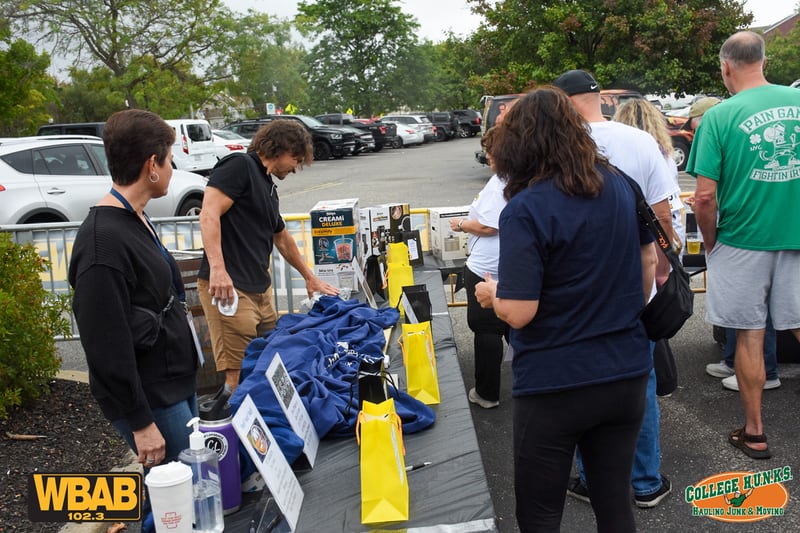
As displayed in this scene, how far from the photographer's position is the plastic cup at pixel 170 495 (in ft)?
5.89

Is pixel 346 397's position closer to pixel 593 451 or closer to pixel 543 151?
pixel 593 451

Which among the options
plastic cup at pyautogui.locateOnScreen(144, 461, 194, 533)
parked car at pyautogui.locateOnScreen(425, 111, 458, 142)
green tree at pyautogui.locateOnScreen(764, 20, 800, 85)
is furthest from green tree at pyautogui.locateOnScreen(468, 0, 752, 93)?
green tree at pyautogui.locateOnScreen(764, 20, 800, 85)

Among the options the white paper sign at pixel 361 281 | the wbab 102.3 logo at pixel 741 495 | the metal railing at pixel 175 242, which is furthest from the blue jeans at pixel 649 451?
the metal railing at pixel 175 242

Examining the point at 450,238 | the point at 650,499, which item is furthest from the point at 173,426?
the point at 450,238

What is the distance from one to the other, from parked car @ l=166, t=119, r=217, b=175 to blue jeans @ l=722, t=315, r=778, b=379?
16.5m

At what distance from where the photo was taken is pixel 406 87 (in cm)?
4969

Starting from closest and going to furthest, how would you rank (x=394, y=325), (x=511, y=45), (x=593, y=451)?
(x=593, y=451)
(x=394, y=325)
(x=511, y=45)

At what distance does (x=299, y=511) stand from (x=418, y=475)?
414mm

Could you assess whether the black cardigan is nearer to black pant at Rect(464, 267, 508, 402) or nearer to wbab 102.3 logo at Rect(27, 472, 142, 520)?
wbab 102.3 logo at Rect(27, 472, 142, 520)

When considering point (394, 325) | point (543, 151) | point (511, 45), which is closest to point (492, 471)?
point (394, 325)

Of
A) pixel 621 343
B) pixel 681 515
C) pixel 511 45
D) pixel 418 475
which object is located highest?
pixel 511 45

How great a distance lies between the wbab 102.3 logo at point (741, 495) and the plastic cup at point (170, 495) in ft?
8.46

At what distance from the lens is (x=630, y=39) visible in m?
17.5

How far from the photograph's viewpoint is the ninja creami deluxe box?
4.78 metres
